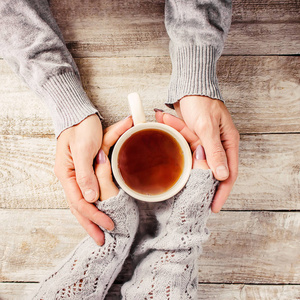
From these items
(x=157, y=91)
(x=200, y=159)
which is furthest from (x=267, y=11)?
(x=200, y=159)

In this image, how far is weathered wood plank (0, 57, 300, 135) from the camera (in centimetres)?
87

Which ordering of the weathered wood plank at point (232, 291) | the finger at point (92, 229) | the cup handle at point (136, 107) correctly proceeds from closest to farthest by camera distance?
the cup handle at point (136, 107)
the finger at point (92, 229)
the weathered wood plank at point (232, 291)

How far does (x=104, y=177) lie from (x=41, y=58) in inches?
14.5

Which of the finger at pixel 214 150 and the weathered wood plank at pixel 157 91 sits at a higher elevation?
the weathered wood plank at pixel 157 91

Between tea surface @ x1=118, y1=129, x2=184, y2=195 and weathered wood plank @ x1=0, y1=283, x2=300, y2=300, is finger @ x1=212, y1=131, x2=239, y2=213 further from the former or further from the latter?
weathered wood plank @ x1=0, y1=283, x2=300, y2=300

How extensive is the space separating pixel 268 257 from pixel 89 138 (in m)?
0.67

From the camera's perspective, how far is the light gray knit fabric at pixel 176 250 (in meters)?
0.73

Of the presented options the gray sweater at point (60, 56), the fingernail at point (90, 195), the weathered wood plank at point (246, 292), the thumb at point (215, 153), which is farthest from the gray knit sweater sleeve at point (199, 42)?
the weathered wood plank at point (246, 292)

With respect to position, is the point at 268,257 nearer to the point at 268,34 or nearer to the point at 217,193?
the point at 217,193

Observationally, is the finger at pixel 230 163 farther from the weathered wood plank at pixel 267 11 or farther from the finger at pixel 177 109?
the weathered wood plank at pixel 267 11

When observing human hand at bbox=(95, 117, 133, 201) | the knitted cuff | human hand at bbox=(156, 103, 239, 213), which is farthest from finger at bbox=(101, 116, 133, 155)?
the knitted cuff

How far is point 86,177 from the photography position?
0.69 meters

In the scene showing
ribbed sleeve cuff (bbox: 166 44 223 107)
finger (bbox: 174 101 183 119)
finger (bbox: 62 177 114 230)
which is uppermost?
ribbed sleeve cuff (bbox: 166 44 223 107)

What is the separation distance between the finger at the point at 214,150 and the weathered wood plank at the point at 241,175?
0.65 ft
